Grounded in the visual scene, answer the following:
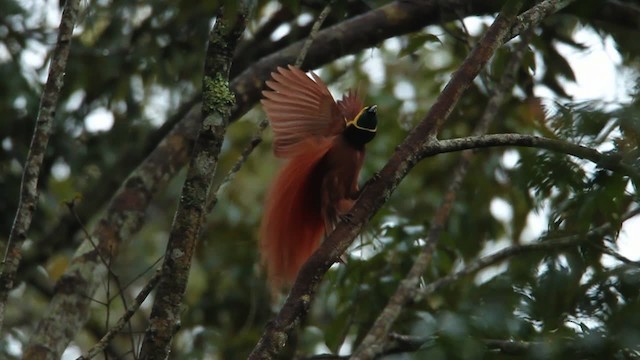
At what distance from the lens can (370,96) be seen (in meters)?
5.64

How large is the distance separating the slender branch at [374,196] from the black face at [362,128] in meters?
0.99

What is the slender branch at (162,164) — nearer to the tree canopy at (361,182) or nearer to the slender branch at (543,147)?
the tree canopy at (361,182)

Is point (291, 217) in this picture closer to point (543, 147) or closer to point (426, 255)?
point (426, 255)

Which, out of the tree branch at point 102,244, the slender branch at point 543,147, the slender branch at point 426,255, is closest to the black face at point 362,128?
the slender branch at point 426,255

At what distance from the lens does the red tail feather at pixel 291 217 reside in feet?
13.2

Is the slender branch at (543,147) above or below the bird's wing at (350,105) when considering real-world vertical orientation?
below

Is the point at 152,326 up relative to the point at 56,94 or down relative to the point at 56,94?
down

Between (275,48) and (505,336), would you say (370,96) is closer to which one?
(275,48)

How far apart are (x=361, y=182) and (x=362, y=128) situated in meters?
0.90

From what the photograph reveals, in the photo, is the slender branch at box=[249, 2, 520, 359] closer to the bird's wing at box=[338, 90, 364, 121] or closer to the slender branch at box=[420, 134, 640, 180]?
the slender branch at box=[420, 134, 640, 180]

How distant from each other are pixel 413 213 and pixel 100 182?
1.71 meters

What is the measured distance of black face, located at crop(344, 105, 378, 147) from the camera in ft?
13.5

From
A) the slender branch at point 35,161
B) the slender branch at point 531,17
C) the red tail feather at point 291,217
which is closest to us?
the slender branch at point 35,161

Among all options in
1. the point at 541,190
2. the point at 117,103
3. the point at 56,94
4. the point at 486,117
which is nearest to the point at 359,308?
the point at 486,117
